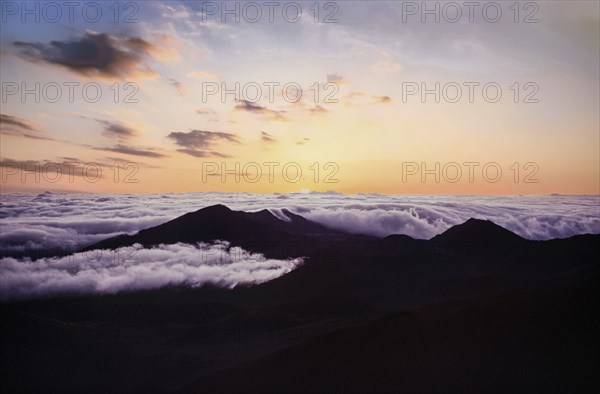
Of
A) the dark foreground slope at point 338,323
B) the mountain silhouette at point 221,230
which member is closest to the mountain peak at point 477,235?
the dark foreground slope at point 338,323

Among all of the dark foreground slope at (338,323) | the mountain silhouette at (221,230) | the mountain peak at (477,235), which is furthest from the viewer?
the mountain silhouette at (221,230)

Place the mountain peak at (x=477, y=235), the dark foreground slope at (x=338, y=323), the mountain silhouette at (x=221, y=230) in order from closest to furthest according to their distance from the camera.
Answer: the dark foreground slope at (x=338, y=323)
the mountain peak at (x=477, y=235)
the mountain silhouette at (x=221, y=230)

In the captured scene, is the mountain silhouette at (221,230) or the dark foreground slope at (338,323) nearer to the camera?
the dark foreground slope at (338,323)

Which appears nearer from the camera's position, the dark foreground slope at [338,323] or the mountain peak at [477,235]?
the dark foreground slope at [338,323]

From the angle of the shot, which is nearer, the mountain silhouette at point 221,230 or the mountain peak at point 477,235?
the mountain peak at point 477,235

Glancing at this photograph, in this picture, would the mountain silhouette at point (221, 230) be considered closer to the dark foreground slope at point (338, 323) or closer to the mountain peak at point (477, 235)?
the dark foreground slope at point (338, 323)

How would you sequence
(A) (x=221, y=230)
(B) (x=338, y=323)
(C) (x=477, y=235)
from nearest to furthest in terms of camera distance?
1. (B) (x=338, y=323)
2. (C) (x=477, y=235)
3. (A) (x=221, y=230)

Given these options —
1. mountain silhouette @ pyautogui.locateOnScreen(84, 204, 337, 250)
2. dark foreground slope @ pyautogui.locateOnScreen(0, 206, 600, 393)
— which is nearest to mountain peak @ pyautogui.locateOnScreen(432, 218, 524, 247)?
dark foreground slope @ pyautogui.locateOnScreen(0, 206, 600, 393)

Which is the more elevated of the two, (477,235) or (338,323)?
(477,235)
